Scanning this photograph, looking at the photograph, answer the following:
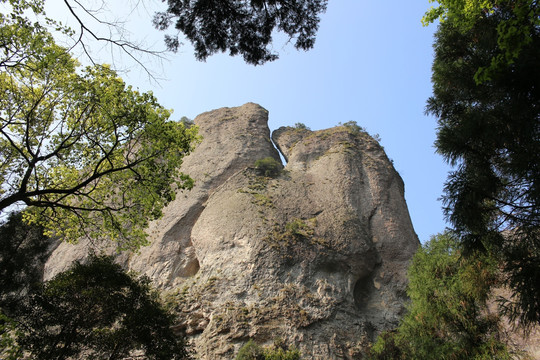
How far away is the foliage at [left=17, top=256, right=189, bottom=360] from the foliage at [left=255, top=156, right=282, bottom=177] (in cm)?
1893

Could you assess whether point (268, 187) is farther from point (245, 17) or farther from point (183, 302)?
point (245, 17)

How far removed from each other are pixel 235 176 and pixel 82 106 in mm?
21193

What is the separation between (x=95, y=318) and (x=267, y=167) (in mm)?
21104

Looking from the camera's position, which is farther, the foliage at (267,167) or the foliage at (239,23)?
the foliage at (267,167)

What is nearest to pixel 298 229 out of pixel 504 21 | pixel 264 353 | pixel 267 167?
pixel 267 167

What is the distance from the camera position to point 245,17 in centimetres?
945

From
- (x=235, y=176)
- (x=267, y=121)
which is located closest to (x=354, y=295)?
(x=235, y=176)

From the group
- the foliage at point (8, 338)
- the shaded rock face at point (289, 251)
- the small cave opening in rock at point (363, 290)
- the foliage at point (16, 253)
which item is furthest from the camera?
the small cave opening in rock at point (363, 290)

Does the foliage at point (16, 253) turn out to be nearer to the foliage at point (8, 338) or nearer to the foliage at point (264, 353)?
the foliage at point (8, 338)

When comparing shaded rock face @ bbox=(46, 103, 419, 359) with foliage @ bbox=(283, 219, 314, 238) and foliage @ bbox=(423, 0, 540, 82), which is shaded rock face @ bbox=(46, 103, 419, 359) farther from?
foliage @ bbox=(423, 0, 540, 82)

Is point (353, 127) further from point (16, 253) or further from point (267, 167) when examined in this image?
point (16, 253)

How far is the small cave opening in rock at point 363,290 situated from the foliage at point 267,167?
38.8ft

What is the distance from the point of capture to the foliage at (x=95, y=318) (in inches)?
525

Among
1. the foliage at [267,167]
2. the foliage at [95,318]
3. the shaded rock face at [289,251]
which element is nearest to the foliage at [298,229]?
the shaded rock face at [289,251]
